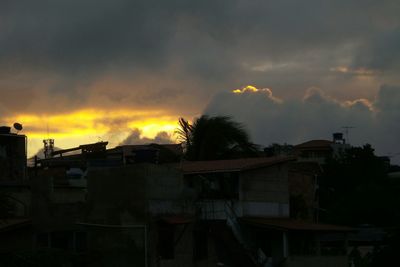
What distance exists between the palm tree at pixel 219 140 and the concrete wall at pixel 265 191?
556 cm

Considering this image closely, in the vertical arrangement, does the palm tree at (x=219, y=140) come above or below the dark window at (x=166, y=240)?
above

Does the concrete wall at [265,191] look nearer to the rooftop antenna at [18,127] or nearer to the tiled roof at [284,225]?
the tiled roof at [284,225]

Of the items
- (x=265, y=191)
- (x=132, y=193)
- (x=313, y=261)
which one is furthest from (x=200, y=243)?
(x=313, y=261)

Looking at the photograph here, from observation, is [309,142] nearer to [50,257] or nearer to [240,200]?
[240,200]

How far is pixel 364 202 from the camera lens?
73812 mm

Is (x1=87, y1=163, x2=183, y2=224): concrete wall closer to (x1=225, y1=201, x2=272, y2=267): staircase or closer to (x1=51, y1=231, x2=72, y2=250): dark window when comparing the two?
(x1=51, y1=231, x2=72, y2=250): dark window

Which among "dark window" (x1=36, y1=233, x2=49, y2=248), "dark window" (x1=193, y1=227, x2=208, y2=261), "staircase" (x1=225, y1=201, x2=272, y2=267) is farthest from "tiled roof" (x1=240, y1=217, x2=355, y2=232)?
"dark window" (x1=36, y1=233, x2=49, y2=248)

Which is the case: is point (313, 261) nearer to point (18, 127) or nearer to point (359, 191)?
point (18, 127)

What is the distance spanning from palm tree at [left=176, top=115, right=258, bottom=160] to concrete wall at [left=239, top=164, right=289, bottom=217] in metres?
5.56

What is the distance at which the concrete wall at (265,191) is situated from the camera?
37.5 m

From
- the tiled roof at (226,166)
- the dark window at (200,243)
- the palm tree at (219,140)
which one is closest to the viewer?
the dark window at (200,243)

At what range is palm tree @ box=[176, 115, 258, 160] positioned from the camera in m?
46.2

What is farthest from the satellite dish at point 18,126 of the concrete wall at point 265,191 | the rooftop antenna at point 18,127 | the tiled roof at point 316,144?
the tiled roof at point 316,144

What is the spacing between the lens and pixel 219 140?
4672 centimetres
